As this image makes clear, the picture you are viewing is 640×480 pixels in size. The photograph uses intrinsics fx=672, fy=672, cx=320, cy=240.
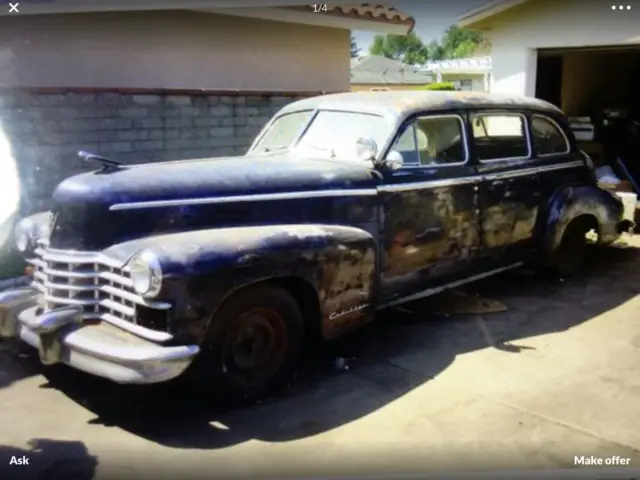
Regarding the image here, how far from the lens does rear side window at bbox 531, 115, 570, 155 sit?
413 centimetres

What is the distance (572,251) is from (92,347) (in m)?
3.15

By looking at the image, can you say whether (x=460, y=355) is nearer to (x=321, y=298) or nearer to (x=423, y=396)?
(x=423, y=396)

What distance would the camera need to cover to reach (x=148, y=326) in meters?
2.47

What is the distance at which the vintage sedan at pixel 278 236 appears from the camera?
248 cm

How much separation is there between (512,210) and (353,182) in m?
1.20

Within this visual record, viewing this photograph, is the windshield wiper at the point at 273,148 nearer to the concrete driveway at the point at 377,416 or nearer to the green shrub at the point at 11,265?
the concrete driveway at the point at 377,416

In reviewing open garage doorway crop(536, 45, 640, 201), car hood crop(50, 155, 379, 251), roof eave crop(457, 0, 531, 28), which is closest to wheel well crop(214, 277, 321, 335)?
car hood crop(50, 155, 379, 251)

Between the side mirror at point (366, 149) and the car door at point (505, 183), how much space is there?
0.74m

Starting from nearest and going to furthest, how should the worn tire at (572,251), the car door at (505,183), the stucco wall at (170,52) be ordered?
the stucco wall at (170,52), the car door at (505,183), the worn tire at (572,251)

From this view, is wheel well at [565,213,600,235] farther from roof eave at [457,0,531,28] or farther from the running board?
roof eave at [457,0,531,28]

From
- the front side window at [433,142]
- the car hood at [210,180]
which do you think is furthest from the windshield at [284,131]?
the front side window at [433,142]

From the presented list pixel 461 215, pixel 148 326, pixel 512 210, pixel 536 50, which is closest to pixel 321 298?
pixel 148 326

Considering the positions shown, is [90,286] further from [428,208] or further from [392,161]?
[428,208]

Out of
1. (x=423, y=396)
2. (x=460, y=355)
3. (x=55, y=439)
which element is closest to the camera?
(x=55, y=439)
